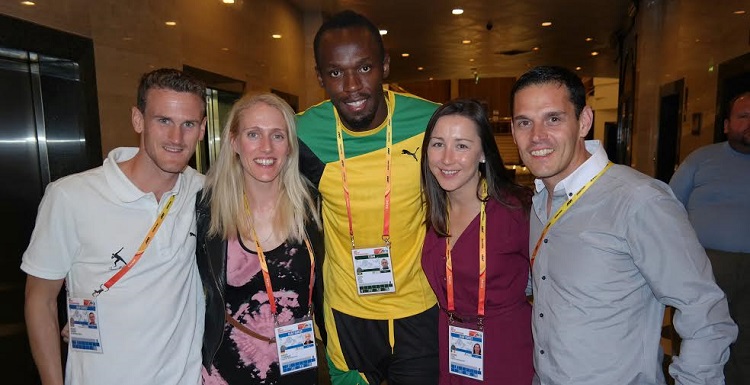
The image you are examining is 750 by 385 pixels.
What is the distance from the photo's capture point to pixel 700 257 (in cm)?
136

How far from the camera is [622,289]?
1.47 metres

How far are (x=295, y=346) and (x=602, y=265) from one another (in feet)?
4.01

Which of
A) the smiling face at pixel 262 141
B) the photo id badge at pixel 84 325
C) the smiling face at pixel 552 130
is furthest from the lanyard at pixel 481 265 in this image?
the photo id badge at pixel 84 325

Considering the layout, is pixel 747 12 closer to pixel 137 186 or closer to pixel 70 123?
pixel 137 186

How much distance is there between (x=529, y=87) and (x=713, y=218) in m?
2.59

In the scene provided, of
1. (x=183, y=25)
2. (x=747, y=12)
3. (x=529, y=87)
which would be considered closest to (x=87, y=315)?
(x=529, y=87)

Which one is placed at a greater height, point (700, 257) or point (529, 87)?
point (529, 87)

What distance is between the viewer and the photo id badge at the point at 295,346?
6.34 feet

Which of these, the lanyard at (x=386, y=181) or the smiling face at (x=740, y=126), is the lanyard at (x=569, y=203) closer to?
the lanyard at (x=386, y=181)

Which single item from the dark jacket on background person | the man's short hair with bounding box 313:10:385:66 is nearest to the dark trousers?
the man's short hair with bounding box 313:10:385:66

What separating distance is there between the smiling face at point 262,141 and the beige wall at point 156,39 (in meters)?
1.88

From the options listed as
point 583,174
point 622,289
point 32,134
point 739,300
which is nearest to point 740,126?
point 739,300

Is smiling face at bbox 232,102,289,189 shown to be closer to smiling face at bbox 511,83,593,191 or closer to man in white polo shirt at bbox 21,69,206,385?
man in white polo shirt at bbox 21,69,206,385

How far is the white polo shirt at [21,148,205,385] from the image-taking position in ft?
5.50
